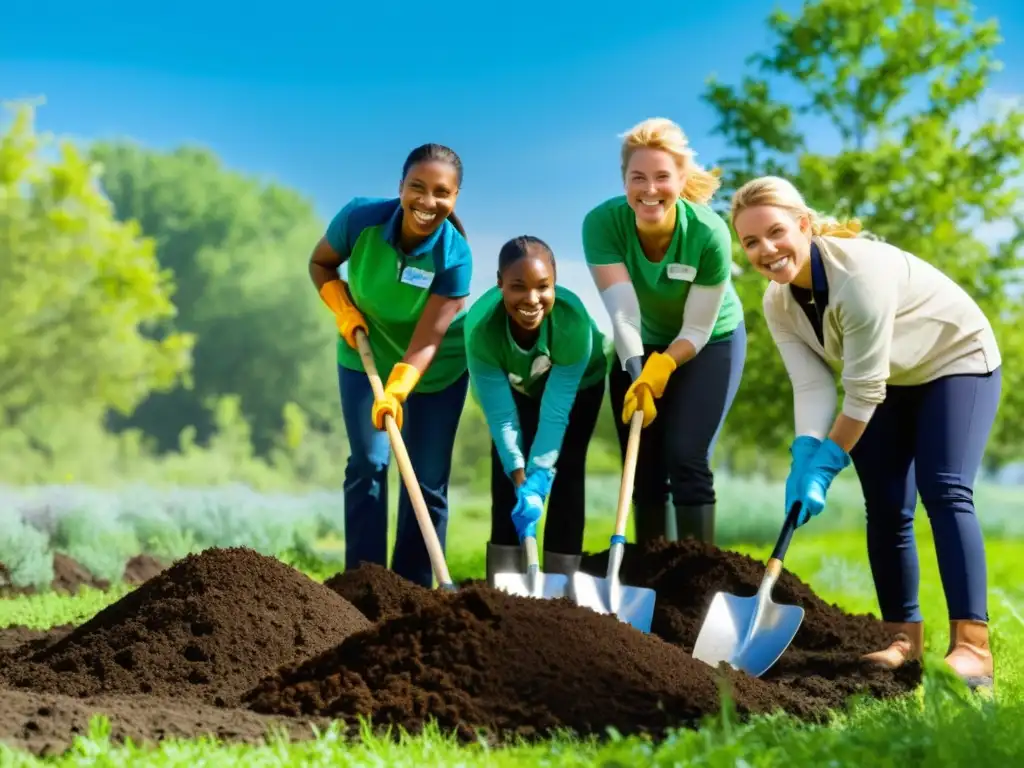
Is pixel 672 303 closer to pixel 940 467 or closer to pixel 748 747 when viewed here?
pixel 940 467

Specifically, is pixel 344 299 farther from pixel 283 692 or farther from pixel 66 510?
pixel 66 510

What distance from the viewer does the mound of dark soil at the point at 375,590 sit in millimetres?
4801

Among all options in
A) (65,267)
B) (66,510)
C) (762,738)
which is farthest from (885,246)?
(65,267)

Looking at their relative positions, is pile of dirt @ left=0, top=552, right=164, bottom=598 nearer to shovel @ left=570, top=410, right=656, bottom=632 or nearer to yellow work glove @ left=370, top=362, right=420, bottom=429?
yellow work glove @ left=370, top=362, right=420, bottom=429

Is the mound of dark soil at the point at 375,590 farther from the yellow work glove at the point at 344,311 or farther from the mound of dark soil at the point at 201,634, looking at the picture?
the yellow work glove at the point at 344,311

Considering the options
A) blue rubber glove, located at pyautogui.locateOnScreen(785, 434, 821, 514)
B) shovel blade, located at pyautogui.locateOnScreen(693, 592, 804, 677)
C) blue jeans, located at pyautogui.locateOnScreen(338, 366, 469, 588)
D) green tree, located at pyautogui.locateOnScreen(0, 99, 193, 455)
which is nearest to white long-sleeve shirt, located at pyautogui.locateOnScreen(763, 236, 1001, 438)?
blue rubber glove, located at pyautogui.locateOnScreen(785, 434, 821, 514)

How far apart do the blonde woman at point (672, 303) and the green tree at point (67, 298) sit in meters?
11.7

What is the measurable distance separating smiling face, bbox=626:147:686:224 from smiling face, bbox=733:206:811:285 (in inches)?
29.4

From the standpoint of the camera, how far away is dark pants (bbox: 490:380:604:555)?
5035mm

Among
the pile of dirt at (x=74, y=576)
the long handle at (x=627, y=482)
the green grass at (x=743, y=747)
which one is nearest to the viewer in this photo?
the green grass at (x=743, y=747)

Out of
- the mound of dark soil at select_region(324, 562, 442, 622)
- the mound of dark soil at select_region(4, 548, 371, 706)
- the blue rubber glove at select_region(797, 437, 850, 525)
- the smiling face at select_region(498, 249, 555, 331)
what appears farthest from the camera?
the mound of dark soil at select_region(324, 562, 442, 622)

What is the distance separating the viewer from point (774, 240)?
3746 mm

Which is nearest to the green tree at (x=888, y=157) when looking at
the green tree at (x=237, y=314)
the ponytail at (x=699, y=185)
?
the ponytail at (x=699, y=185)

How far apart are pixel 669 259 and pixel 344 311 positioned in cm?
145
